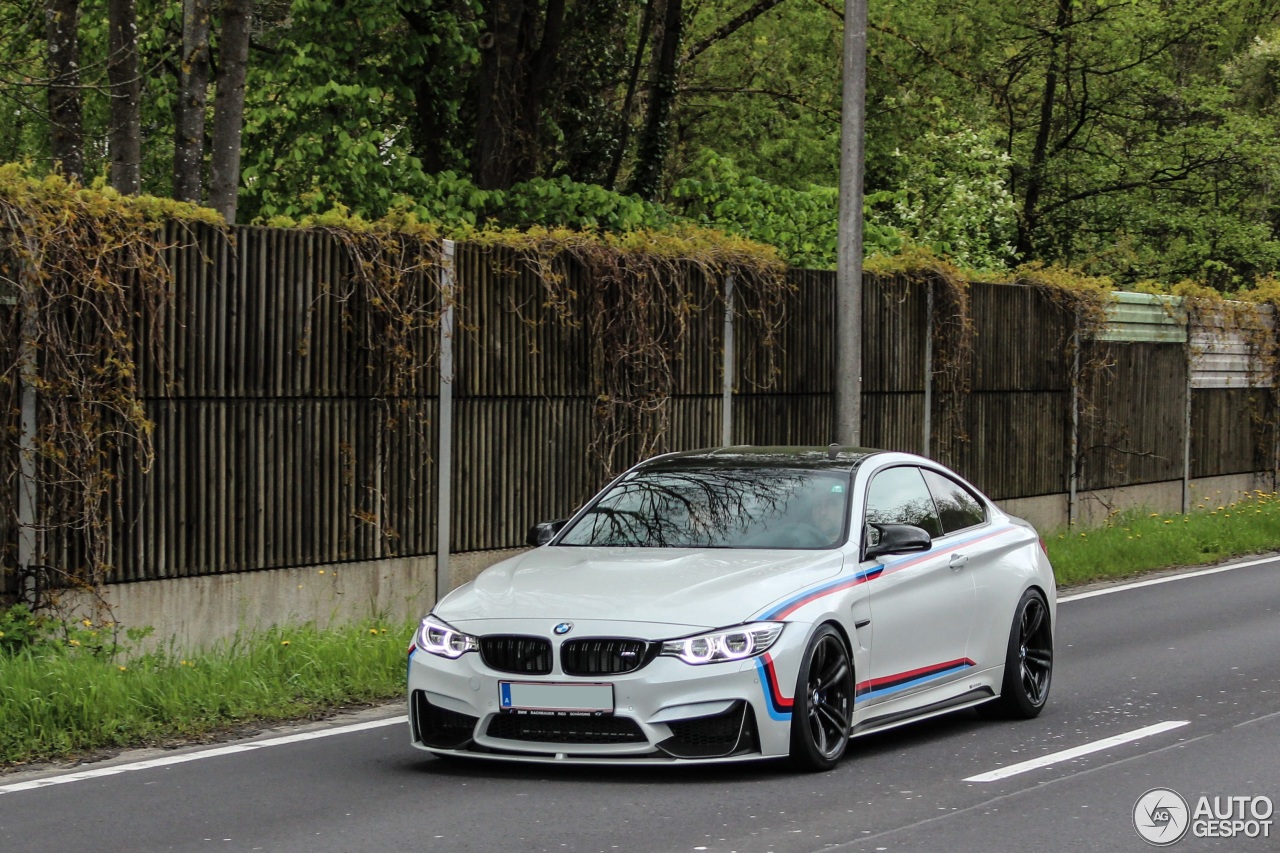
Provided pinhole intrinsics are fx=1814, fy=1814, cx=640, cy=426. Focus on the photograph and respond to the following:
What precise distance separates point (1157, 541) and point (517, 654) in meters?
13.6

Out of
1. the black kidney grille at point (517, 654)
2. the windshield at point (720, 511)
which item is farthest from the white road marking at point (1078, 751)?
the black kidney grille at point (517, 654)

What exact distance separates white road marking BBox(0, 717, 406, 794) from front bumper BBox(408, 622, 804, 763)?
1.51 m

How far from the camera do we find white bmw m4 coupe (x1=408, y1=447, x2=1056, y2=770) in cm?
766

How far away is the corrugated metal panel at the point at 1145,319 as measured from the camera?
894 inches

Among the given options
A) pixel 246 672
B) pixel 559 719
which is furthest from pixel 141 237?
pixel 559 719

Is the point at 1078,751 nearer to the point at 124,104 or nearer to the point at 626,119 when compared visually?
the point at 124,104

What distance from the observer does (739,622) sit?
7742 mm

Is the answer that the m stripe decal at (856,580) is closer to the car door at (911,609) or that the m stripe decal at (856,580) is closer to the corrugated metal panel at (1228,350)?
the car door at (911,609)

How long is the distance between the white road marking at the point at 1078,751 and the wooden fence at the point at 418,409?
5.60m

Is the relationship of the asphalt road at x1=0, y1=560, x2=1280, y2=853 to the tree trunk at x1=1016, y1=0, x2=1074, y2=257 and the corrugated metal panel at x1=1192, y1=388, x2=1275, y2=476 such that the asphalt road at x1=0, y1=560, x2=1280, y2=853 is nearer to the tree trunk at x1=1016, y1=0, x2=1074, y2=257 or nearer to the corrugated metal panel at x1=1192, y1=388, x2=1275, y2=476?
the corrugated metal panel at x1=1192, y1=388, x2=1275, y2=476

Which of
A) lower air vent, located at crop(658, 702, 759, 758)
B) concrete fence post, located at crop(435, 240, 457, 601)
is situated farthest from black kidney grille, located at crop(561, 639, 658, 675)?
concrete fence post, located at crop(435, 240, 457, 601)

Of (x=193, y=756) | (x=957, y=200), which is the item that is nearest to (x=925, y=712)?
(x=193, y=756)

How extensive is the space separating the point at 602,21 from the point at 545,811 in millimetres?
20610

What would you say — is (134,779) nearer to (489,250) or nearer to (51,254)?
(51,254)
